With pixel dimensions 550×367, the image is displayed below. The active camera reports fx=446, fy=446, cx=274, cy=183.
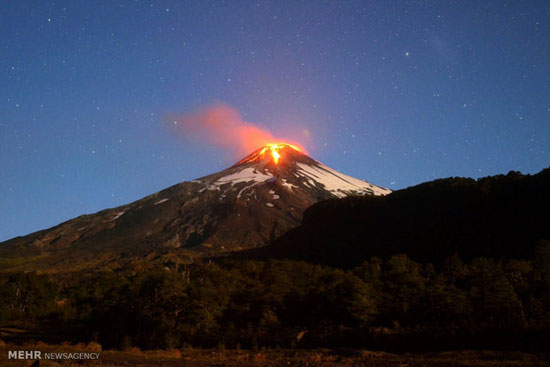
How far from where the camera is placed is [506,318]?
3675 cm

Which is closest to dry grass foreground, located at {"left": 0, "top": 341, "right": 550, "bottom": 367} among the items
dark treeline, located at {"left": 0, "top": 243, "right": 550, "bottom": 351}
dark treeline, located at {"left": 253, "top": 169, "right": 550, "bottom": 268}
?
dark treeline, located at {"left": 0, "top": 243, "right": 550, "bottom": 351}

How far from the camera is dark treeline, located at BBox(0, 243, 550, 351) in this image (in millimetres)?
35312

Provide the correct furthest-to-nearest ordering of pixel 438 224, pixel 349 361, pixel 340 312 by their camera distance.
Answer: pixel 438 224 < pixel 340 312 < pixel 349 361

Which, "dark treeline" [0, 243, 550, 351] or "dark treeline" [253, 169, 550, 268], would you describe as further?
"dark treeline" [253, 169, 550, 268]

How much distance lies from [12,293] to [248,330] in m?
48.0

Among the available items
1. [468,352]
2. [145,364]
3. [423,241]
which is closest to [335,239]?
[423,241]

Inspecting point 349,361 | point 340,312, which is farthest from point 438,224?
point 349,361

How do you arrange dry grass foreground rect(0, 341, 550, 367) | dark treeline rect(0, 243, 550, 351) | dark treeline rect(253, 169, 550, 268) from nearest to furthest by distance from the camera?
dry grass foreground rect(0, 341, 550, 367)
dark treeline rect(0, 243, 550, 351)
dark treeline rect(253, 169, 550, 268)

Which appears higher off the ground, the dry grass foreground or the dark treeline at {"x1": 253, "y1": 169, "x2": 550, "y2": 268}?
the dark treeline at {"x1": 253, "y1": 169, "x2": 550, "y2": 268}

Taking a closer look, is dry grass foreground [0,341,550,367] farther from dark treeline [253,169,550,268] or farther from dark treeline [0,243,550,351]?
dark treeline [253,169,550,268]

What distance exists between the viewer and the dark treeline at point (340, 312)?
116 ft

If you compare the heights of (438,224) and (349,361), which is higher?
(438,224)

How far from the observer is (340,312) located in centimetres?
4525

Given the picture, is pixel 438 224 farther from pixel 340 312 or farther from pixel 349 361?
pixel 349 361
